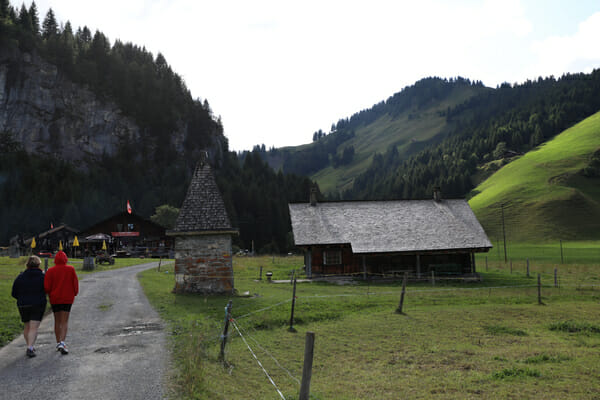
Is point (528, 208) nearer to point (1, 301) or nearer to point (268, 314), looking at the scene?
point (268, 314)

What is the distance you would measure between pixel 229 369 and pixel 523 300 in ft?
60.1

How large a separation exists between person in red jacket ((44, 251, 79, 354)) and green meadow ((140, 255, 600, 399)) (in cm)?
275

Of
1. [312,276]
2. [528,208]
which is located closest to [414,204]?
[312,276]

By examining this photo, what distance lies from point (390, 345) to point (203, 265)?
1131cm

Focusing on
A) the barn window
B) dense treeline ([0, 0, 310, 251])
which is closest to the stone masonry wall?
the barn window

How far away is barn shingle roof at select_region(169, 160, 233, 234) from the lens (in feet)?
68.1

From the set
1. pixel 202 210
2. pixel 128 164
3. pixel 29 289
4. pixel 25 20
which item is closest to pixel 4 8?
pixel 25 20

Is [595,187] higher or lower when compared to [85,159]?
lower

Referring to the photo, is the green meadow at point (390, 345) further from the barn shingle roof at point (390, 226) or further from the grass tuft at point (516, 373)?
the barn shingle roof at point (390, 226)

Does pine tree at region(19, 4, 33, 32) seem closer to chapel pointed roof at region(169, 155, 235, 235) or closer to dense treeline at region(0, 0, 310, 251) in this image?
dense treeline at region(0, 0, 310, 251)

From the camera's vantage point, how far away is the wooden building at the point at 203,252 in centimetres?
2031

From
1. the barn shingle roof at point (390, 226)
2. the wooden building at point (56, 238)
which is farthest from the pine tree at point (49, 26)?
the barn shingle roof at point (390, 226)

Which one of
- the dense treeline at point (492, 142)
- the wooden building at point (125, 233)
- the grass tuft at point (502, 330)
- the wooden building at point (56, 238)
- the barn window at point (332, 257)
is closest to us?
the grass tuft at point (502, 330)

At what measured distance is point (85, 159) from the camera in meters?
109
